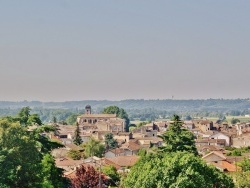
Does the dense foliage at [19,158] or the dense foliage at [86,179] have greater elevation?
the dense foliage at [19,158]

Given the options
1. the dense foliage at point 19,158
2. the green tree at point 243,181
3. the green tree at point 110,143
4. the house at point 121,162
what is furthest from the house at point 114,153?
the dense foliage at point 19,158

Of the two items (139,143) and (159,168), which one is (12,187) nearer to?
(159,168)

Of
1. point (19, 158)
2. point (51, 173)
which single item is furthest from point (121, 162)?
point (19, 158)

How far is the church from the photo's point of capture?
433ft

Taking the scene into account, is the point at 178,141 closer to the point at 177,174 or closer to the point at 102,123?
the point at 177,174

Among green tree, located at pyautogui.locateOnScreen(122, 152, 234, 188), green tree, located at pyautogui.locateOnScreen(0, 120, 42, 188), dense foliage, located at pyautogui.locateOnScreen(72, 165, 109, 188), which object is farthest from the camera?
dense foliage, located at pyautogui.locateOnScreen(72, 165, 109, 188)

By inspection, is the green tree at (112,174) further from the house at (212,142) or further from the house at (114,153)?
the house at (212,142)

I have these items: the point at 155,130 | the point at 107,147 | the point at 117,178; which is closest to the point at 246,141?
the point at 107,147

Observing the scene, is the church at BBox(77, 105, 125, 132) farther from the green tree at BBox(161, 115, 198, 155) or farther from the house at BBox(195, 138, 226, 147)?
the green tree at BBox(161, 115, 198, 155)

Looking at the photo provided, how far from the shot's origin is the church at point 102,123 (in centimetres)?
13188

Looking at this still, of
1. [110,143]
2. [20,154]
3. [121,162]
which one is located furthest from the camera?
[110,143]

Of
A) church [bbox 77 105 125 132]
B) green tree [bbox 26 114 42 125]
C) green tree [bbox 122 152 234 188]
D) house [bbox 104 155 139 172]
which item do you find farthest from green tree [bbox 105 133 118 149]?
green tree [bbox 122 152 234 188]

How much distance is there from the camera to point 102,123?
5290 inches

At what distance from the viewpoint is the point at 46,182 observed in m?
27.3
